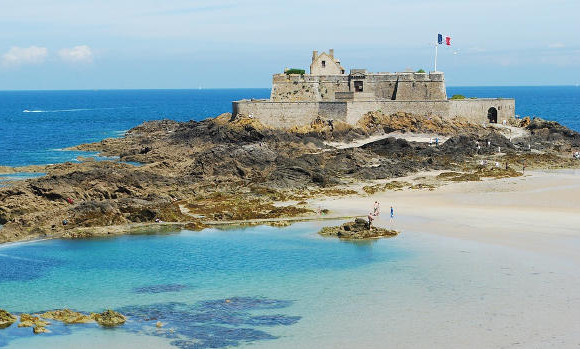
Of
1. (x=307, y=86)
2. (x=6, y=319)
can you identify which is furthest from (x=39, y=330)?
(x=307, y=86)

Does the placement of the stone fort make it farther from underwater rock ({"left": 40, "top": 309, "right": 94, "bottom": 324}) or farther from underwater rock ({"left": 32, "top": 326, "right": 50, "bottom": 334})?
underwater rock ({"left": 32, "top": 326, "right": 50, "bottom": 334})

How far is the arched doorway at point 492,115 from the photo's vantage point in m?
61.4

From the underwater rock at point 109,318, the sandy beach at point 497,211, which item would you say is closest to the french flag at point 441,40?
the sandy beach at point 497,211

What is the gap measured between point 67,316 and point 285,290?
609 centimetres

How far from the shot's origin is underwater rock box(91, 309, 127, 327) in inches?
760

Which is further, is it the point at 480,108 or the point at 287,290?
the point at 480,108

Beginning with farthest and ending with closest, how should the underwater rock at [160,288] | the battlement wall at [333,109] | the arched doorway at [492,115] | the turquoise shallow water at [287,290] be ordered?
the arched doorway at [492,115]
the battlement wall at [333,109]
the underwater rock at [160,288]
the turquoise shallow water at [287,290]

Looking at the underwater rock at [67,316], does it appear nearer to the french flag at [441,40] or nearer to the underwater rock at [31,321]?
the underwater rock at [31,321]

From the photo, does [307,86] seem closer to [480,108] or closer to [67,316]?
[480,108]

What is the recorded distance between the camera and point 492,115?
61812 millimetres

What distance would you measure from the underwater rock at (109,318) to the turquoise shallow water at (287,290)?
0.28m

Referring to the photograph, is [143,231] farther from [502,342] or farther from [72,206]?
[502,342]

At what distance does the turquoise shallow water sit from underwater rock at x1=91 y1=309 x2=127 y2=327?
11.2 inches

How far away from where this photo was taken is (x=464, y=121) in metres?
58.2
